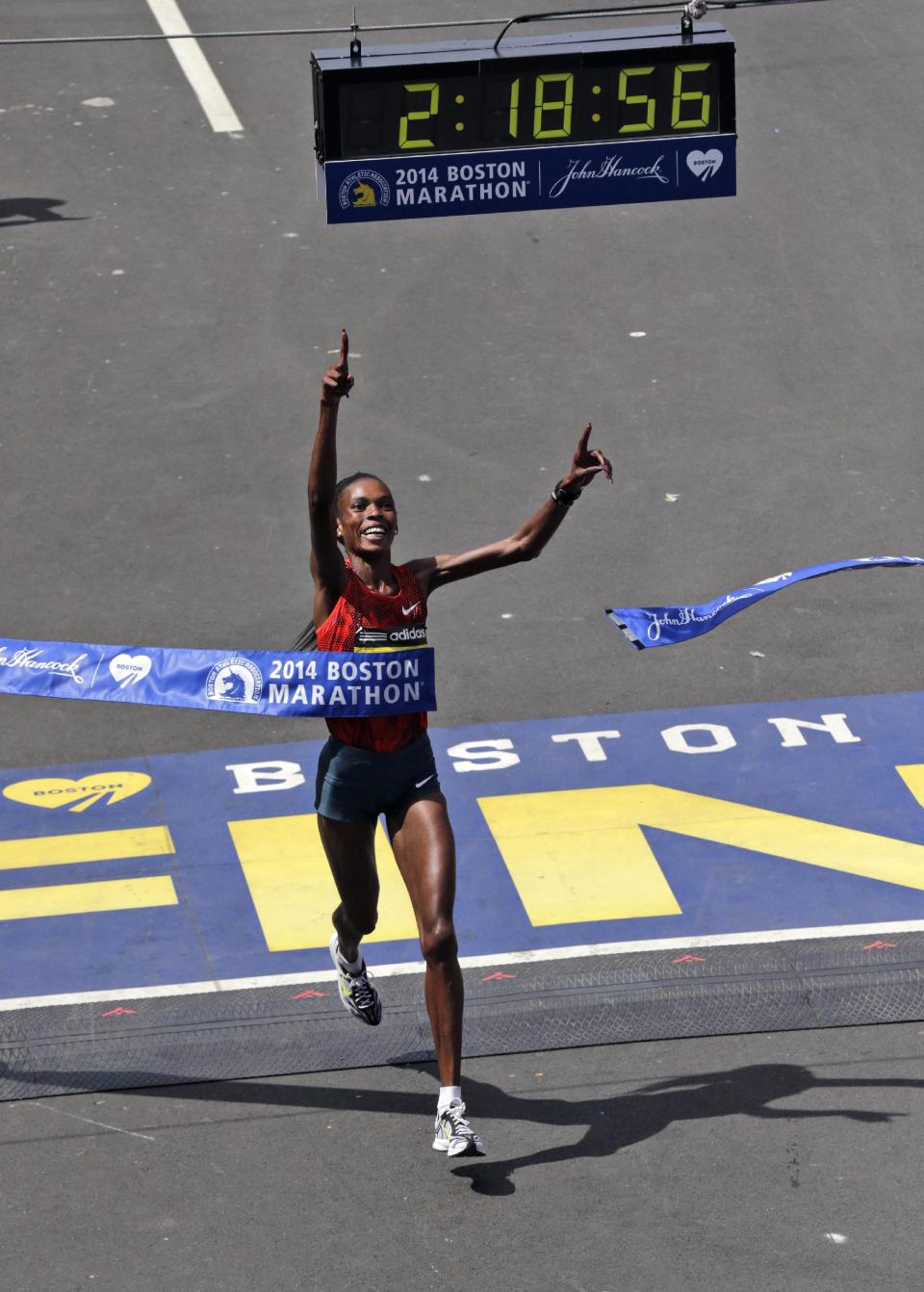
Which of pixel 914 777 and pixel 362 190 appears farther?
pixel 362 190

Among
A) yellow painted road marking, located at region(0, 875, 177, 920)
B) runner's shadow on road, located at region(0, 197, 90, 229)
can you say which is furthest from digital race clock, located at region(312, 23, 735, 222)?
runner's shadow on road, located at region(0, 197, 90, 229)

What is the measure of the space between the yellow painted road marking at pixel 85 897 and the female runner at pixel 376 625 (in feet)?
6.50

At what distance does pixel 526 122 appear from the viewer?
11.9 m

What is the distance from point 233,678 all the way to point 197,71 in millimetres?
15382

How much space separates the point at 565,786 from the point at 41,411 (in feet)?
21.3

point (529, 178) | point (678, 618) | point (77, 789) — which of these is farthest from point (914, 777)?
point (77, 789)

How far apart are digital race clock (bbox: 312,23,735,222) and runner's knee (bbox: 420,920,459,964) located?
18.5 ft

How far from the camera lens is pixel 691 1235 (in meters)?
7.11

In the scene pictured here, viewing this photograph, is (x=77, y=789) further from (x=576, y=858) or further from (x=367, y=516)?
(x=367, y=516)

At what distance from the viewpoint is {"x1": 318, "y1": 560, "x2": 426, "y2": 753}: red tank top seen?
→ 25.2 ft

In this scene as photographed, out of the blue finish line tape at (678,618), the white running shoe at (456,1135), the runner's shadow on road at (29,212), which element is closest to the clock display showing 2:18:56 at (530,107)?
the blue finish line tape at (678,618)

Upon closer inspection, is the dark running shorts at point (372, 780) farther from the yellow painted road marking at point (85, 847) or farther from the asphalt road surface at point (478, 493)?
the yellow painted road marking at point (85, 847)

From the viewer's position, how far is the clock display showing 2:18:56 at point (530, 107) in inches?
458

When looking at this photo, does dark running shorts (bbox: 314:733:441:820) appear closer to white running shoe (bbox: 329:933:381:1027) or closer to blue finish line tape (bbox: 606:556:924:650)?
white running shoe (bbox: 329:933:381:1027)
